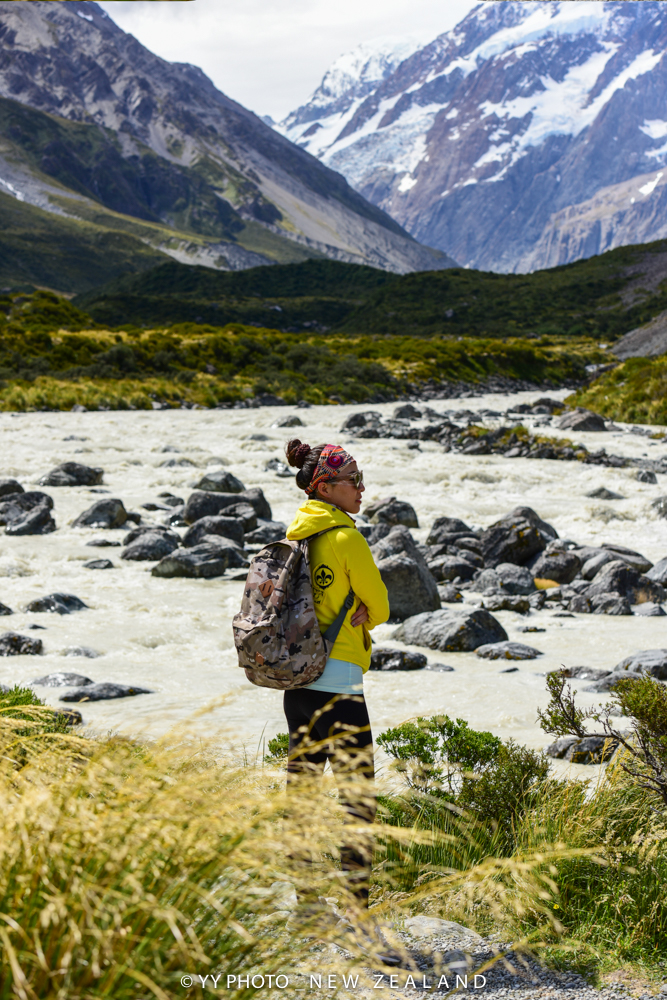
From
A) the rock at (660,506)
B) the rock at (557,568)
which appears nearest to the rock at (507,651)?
the rock at (557,568)

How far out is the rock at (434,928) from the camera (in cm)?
319

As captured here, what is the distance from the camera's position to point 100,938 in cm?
175

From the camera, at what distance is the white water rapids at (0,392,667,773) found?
283 inches

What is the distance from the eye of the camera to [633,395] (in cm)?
3183

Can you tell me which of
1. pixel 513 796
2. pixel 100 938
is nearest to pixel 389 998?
pixel 100 938

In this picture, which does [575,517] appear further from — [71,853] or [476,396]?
[476,396]

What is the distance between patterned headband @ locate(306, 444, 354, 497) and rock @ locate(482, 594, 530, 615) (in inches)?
287

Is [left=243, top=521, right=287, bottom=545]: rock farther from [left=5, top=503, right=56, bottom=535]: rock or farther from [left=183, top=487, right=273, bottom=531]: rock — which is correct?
[left=5, top=503, right=56, bottom=535]: rock

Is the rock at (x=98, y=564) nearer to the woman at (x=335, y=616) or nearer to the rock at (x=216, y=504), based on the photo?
the rock at (x=216, y=504)

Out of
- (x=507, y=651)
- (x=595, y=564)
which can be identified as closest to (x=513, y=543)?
(x=595, y=564)

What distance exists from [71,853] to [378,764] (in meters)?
2.96

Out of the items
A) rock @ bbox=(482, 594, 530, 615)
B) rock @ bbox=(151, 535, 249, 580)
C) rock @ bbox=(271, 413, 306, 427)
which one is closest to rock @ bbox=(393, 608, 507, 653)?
rock @ bbox=(482, 594, 530, 615)

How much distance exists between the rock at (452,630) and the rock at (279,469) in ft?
35.3

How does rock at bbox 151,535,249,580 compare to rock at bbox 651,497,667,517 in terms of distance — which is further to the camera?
rock at bbox 651,497,667,517
